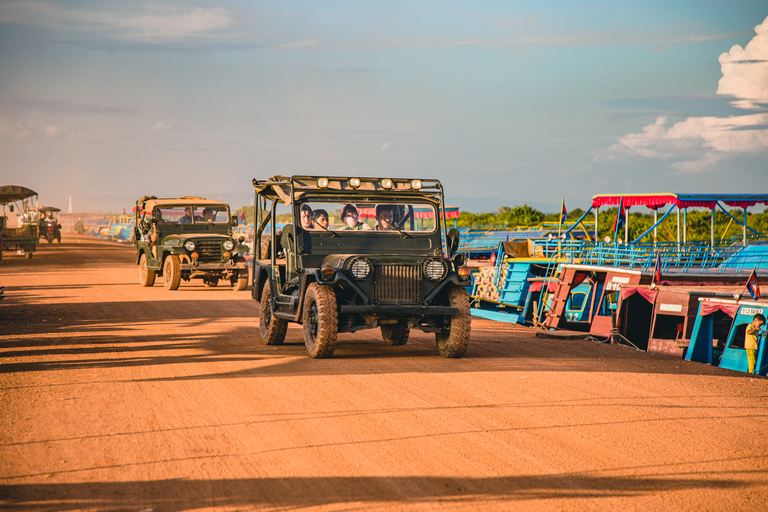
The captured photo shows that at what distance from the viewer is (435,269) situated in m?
9.30

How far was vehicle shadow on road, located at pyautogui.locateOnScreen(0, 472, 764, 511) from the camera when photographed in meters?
4.39

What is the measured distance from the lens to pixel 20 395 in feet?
24.1

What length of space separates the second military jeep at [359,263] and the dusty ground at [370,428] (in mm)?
485

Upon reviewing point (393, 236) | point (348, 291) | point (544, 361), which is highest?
point (393, 236)

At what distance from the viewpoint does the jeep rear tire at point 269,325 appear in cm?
1034

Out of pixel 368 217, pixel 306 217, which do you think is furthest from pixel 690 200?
pixel 306 217

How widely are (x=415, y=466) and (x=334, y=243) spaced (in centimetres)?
508

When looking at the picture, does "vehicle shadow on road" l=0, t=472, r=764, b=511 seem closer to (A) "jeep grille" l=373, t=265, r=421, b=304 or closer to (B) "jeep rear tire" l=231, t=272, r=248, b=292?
(A) "jeep grille" l=373, t=265, r=421, b=304

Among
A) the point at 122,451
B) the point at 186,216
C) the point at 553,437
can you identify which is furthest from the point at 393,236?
the point at 186,216

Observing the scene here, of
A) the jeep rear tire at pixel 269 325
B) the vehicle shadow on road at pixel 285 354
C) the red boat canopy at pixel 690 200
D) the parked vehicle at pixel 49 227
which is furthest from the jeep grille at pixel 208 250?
the parked vehicle at pixel 49 227

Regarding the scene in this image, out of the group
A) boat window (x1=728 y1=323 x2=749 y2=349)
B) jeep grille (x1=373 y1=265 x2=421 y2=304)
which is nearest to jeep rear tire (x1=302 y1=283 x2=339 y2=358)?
jeep grille (x1=373 y1=265 x2=421 y2=304)

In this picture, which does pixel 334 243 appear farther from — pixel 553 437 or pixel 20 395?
pixel 553 437

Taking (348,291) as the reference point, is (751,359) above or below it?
below

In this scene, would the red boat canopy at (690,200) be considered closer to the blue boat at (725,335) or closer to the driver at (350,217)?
the blue boat at (725,335)
